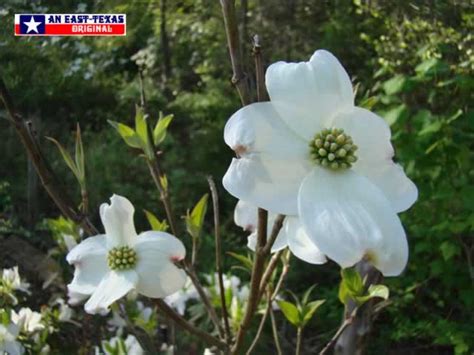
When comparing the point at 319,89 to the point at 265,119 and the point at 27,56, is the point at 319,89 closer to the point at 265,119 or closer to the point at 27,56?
the point at 265,119

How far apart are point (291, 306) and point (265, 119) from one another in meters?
0.28

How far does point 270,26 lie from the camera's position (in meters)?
2.95

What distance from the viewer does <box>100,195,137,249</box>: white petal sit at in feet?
1.75

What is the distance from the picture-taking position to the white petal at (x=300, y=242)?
368 mm

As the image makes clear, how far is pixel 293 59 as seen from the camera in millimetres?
2666

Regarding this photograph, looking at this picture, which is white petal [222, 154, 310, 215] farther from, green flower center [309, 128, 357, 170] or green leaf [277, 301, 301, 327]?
green leaf [277, 301, 301, 327]

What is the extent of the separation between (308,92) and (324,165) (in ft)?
0.14

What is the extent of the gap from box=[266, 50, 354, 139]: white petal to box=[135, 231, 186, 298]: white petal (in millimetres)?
178

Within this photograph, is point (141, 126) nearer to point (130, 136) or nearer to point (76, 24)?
point (130, 136)

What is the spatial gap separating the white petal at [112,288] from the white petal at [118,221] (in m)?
0.03

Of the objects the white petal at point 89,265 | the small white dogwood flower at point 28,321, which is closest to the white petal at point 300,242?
the white petal at point 89,265

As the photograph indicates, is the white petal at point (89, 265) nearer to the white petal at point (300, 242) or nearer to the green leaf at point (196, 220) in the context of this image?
the green leaf at point (196, 220)

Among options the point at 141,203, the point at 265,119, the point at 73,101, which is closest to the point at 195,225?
the point at 265,119

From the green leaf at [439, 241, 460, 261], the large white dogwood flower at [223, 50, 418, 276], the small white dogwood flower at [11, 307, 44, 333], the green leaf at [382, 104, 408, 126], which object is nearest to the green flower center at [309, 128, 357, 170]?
the large white dogwood flower at [223, 50, 418, 276]
